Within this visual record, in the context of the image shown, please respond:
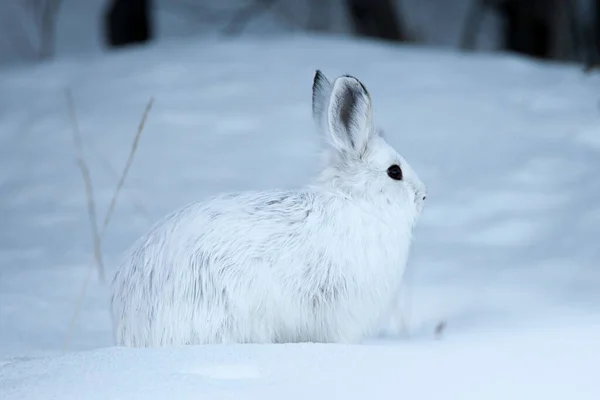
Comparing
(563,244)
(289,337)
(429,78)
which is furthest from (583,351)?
(429,78)

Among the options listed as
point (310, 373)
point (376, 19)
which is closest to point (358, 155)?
Result: point (310, 373)

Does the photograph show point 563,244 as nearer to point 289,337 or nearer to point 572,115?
point 572,115

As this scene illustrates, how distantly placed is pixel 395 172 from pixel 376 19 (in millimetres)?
5459

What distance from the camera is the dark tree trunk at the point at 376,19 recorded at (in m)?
8.20

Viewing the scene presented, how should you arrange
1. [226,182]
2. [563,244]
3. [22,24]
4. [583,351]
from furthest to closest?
[22,24] < [226,182] < [563,244] < [583,351]

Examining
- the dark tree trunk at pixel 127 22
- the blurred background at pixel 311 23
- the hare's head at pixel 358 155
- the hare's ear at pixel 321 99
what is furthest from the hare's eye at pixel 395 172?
the dark tree trunk at pixel 127 22

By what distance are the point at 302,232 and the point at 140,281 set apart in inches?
18.0

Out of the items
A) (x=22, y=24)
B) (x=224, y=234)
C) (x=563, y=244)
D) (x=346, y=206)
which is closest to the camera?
(x=224, y=234)

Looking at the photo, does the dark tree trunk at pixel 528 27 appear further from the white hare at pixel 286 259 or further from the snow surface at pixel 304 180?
the white hare at pixel 286 259

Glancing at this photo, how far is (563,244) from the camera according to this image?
421 centimetres

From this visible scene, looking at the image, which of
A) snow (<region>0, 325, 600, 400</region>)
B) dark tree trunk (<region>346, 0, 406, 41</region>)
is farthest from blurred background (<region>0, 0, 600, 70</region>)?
snow (<region>0, 325, 600, 400</region>)

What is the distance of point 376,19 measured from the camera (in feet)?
27.5

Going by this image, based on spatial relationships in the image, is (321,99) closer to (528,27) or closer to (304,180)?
(304,180)

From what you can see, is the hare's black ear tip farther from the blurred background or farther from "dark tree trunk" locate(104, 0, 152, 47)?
"dark tree trunk" locate(104, 0, 152, 47)
